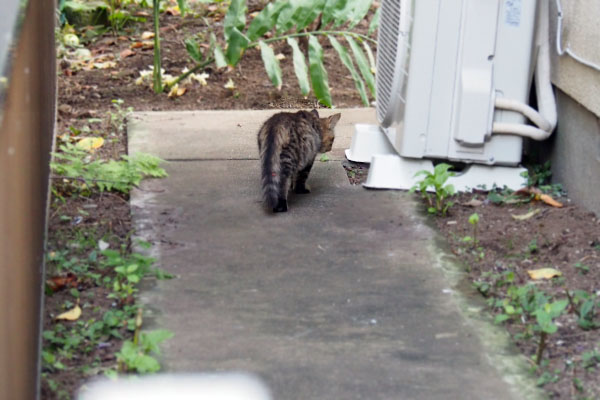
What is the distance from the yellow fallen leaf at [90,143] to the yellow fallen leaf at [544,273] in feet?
10.2

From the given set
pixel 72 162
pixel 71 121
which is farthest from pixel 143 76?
pixel 72 162

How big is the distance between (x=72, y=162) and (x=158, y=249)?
1.27 metres

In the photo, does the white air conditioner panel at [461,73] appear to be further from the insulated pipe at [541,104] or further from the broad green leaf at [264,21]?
the broad green leaf at [264,21]

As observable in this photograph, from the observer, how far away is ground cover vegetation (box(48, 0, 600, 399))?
3557 millimetres

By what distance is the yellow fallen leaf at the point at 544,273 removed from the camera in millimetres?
4254

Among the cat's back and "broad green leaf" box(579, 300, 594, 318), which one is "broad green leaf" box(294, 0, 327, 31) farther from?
"broad green leaf" box(579, 300, 594, 318)

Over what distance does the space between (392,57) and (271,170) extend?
115cm

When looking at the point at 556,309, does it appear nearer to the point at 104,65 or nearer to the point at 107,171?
the point at 107,171

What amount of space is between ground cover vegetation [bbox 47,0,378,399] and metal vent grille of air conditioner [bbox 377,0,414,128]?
369mm

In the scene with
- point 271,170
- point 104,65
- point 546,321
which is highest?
point 546,321

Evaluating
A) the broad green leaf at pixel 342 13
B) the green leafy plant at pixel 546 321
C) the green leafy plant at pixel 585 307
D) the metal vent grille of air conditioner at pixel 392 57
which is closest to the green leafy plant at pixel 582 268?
the green leafy plant at pixel 585 307

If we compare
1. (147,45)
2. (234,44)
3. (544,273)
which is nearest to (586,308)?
(544,273)

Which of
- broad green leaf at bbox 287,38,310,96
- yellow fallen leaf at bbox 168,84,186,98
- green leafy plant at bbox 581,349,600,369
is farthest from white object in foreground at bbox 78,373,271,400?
yellow fallen leaf at bbox 168,84,186,98

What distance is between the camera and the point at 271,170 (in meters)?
5.20
